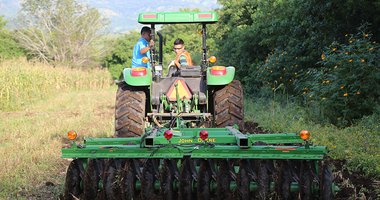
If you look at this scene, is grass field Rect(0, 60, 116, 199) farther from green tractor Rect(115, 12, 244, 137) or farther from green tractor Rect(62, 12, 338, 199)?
green tractor Rect(115, 12, 244, 137)

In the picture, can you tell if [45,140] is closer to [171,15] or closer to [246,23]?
[171,15]

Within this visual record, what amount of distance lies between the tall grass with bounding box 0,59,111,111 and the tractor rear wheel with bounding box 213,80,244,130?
840 cm

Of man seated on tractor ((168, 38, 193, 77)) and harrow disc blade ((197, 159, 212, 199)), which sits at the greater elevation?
man seated on tractor ((168, 38, 193, 77))

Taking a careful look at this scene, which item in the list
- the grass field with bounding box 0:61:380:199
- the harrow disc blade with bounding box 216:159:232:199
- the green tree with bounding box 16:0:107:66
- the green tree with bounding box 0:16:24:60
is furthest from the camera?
the green tree with bounding box 16:0:107:66

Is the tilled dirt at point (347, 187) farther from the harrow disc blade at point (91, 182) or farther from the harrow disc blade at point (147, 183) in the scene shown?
the harrow disc blade at point (147, 183)

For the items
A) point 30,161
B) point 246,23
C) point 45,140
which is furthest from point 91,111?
point 246,23

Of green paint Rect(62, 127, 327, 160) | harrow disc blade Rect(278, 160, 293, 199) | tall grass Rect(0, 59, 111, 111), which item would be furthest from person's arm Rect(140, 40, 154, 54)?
tall grass Rect(0, 59, 111, 111)

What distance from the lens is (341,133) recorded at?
7680 millimetres

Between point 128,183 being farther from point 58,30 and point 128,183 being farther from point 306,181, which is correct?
point 58,30

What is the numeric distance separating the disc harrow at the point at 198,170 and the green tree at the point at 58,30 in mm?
36850

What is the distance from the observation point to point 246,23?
66.1ft

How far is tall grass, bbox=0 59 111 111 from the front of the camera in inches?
553

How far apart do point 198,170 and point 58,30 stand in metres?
38.9

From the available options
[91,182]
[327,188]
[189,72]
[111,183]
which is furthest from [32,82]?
[327,188]
